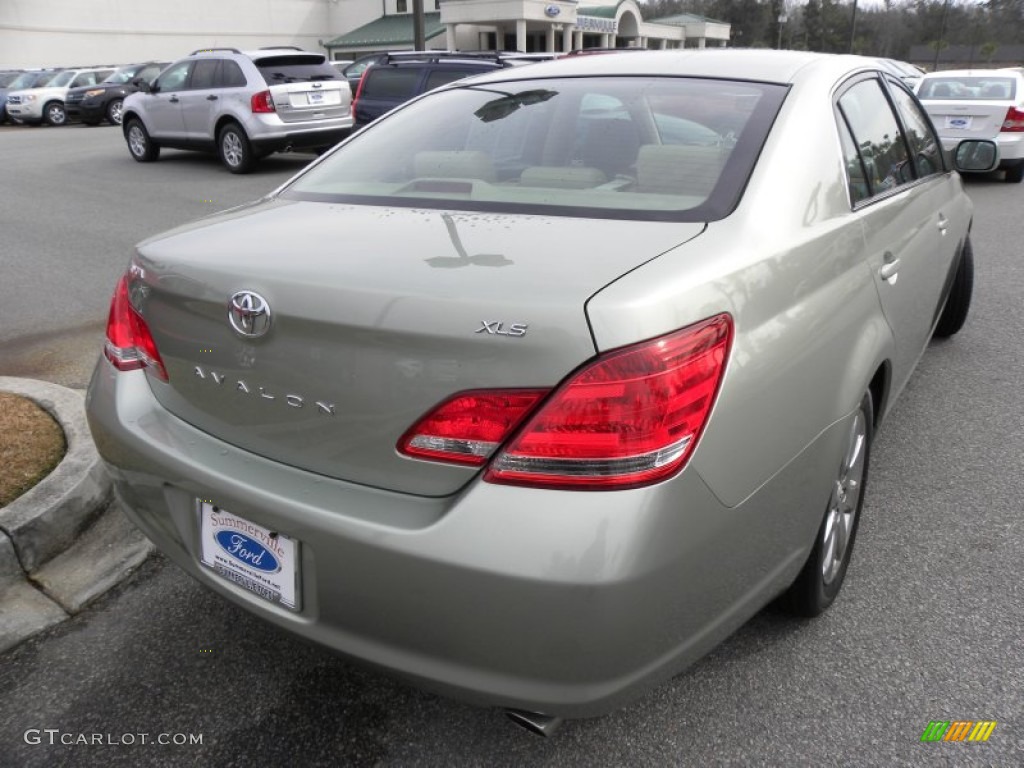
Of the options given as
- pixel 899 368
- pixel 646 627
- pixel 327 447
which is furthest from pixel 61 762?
pixel 899 368

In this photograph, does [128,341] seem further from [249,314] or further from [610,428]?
[610,428]

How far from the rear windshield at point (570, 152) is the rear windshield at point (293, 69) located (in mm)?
10547

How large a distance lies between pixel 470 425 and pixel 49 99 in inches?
1159

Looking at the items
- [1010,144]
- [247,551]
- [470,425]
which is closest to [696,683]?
[470,425]

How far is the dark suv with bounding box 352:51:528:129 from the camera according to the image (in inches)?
387

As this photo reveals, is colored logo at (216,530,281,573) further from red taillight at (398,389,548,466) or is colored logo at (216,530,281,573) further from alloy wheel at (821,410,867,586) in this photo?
alloy wheel at (821,410,867,586)

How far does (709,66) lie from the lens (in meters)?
2.75

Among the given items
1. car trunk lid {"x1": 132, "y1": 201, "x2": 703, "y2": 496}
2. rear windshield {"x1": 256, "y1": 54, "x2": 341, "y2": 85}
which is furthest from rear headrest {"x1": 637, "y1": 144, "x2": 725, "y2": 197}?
rear windshield {"x1": 256, "y1": 54, "x2": 341, "y2": 85}

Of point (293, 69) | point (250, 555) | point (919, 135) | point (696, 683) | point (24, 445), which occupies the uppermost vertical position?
point (293, 69)

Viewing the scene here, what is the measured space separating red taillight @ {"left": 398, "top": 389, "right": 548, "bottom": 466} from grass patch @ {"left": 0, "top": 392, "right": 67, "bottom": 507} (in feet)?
6.81

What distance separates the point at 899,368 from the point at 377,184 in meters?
1.95

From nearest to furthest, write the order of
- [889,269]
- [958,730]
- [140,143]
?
[958,730], [889,269], [140,143]

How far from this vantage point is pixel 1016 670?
7.50 feet

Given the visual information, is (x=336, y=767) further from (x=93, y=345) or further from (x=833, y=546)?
(x=93, y=345)
